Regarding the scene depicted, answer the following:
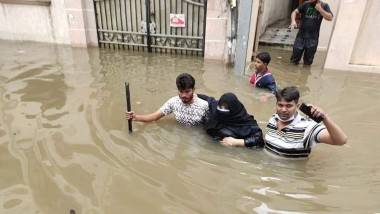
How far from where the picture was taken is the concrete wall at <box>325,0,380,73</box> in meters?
6.43

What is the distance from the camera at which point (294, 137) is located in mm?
3189

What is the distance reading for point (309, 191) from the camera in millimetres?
3186

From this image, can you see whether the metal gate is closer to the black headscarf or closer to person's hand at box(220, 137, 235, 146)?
the black headscarf

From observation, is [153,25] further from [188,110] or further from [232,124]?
[232,124]

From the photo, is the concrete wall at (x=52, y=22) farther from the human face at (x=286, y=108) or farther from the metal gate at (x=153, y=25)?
the human face at (x=286, y=108)

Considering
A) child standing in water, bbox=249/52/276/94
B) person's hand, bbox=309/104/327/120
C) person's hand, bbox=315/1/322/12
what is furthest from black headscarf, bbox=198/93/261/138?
person's hand, bbox=315/1/322/12

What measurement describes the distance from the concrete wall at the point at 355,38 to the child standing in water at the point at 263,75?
2.45 m

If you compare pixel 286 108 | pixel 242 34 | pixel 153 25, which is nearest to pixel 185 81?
pixel 286 108

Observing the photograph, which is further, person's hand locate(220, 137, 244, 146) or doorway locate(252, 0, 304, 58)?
doorway locate(252, 0, 304, 58)

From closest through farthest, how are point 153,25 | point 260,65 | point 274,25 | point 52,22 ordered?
point 260,65 → point 153,25 → point 52,22 → point 274,25

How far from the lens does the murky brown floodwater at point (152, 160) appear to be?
2.99m

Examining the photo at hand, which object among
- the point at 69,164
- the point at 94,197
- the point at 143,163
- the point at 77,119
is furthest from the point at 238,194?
the point at 77,119

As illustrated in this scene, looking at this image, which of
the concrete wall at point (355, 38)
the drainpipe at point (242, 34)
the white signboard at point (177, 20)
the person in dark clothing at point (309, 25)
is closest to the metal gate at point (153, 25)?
the white signboard at point (177, 20)

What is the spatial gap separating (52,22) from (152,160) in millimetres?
6454
